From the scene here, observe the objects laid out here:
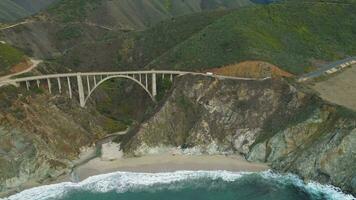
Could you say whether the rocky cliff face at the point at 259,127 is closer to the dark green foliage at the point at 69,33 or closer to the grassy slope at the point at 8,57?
the grassy slope at the point at 8,57

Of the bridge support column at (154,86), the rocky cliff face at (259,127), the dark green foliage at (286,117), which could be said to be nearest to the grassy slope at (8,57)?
the bridge support column at (154,86)

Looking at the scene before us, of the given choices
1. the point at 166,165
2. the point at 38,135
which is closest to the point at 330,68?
the point at 166,165

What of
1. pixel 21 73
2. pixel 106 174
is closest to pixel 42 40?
pixel 21 73

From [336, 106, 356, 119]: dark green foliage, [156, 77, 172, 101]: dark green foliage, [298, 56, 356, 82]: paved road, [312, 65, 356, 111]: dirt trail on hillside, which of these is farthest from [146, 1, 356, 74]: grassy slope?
[336, 106, 356, 119]: dark green foliage

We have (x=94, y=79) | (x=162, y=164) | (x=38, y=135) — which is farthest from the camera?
(x=94, y=79)

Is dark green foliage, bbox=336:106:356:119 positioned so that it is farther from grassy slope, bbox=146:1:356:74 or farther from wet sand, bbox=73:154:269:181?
grassy slope, bbox=146:1:356:74

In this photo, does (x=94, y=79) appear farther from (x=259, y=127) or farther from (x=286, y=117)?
(x=286, y=117)
